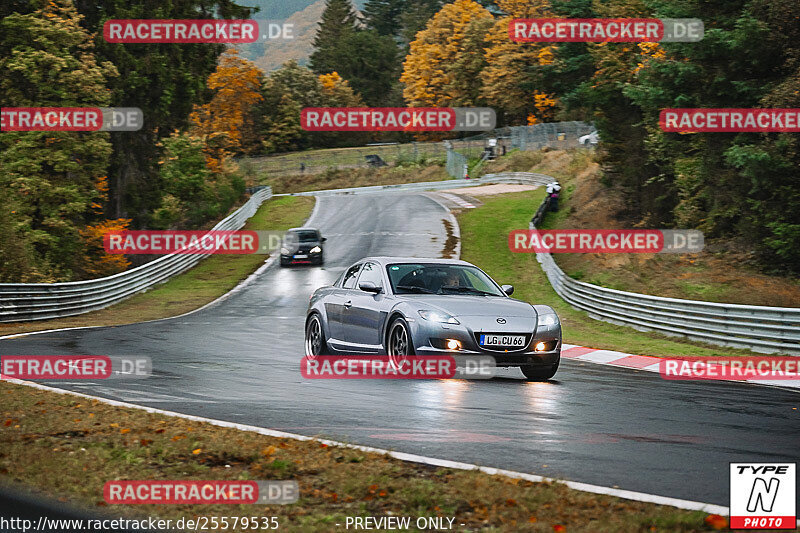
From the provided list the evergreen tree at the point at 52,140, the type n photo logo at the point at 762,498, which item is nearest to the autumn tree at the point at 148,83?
the evergreen tree at the point at 52,140

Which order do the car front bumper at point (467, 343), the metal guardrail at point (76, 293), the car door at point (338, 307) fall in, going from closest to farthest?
the car front bumper at point (467, 343), the car door at point (338, 307), the metal guardrail at point (76, 293)

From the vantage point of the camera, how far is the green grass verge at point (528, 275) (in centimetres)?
1964

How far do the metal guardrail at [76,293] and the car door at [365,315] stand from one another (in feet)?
45.1

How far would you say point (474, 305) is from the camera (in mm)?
12234

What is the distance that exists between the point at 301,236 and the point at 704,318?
23.9 m

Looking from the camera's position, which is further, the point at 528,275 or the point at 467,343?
the point at 528,275

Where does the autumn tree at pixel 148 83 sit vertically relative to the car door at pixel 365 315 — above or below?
above

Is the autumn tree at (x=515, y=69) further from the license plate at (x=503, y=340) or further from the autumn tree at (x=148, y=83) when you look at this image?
the license plate at (x=503, y=340)

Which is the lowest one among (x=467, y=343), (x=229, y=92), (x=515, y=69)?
(x=467, y=343)

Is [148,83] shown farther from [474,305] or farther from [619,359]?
[474,305]

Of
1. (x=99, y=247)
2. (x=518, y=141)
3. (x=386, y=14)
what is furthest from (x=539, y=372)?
(x=386, y=14)

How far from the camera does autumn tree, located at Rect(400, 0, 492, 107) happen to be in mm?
101125

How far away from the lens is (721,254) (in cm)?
3294

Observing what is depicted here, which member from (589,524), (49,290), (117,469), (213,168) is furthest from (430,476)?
(213,168)
